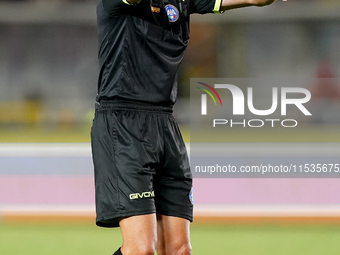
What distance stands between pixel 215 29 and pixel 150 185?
4258mm

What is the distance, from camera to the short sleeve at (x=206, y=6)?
2.30 m

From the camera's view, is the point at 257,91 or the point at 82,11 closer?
the point at 257,91

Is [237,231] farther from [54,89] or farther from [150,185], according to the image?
[54,89]

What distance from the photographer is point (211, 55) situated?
5914 millimetres

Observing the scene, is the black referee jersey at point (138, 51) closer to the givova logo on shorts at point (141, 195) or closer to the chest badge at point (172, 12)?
the chest badge at point (172, 12)

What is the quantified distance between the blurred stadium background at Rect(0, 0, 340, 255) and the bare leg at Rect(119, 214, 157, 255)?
7.06 ft

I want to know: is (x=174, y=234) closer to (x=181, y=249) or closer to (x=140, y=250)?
(x=181, y=249)

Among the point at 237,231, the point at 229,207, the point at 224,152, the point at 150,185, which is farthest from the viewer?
the point at 224,152

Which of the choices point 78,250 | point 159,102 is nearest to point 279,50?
point 78,250

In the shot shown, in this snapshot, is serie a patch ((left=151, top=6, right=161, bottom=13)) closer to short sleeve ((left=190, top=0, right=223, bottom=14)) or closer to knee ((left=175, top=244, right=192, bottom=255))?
short sleeve ((left=190, top=0, right=223, bottom=14))

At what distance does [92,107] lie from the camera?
593cm

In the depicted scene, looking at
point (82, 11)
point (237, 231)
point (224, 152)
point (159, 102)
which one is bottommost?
point (237, 231)

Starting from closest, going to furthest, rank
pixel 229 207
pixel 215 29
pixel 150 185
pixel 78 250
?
pixel 150 185 < pixel 78 250 < pixel 229 207 < pixel 215 29

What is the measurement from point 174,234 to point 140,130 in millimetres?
475
